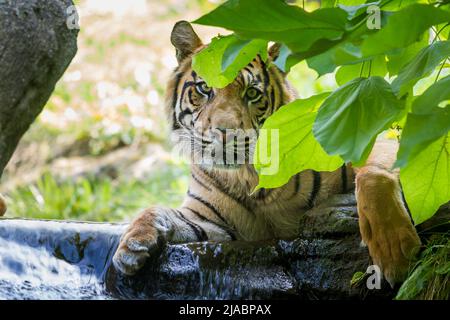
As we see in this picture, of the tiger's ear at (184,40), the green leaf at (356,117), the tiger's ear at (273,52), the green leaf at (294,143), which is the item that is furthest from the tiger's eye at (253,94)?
the green leaf at (356,117)

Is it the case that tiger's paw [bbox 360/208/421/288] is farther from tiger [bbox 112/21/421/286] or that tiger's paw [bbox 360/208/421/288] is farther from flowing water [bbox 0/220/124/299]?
flowing water [bbox 0/220/124/299]

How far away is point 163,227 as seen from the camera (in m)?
2.95

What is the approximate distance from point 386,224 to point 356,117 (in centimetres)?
79

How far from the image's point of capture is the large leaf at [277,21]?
1474 millimetres

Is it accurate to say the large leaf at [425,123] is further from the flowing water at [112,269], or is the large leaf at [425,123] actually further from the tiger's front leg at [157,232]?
the tiger's front leg at [157,232]

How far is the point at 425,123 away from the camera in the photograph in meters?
1.55

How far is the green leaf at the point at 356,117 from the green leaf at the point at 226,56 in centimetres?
24

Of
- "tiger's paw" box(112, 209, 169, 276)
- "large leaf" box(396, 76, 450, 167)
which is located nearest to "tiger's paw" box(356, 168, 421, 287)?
"large leaf" box(396, 76, 450, 167)

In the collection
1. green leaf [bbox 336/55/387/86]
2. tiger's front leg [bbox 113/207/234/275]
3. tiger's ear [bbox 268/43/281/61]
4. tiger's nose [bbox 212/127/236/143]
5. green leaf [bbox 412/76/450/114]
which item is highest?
tiger's ear [bbox 268/43/281/61]

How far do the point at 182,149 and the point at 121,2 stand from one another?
8.45m

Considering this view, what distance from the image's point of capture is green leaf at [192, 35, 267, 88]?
1605 millimetres

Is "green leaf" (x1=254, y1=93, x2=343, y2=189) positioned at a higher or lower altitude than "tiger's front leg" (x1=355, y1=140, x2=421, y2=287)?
higher

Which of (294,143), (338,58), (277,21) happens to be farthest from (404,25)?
(294,143)

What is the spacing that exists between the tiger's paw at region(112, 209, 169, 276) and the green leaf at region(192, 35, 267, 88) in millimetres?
829
